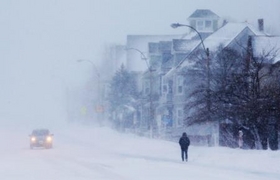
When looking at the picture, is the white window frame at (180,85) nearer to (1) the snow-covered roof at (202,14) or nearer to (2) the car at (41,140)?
(1) the snow-covered roof at (202,14)

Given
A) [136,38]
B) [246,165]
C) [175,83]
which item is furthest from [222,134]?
[136,38]

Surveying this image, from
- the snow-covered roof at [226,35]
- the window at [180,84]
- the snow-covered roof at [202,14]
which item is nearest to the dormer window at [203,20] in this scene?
the snow-covered roof at [202,14]

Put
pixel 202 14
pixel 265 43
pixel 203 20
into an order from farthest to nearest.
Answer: pixel 202 14 < pixel 203 20 < pixel 265 43

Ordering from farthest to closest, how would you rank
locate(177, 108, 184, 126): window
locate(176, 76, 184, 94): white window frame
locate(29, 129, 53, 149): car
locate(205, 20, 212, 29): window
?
locate(205, 20, 212, 29): window
locate(177, 108, 184, 126): window
locate(176, 76, 184, 94): white window frame
locate(29, 129, 53, 149): car

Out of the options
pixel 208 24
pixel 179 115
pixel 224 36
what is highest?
pixel 208 24

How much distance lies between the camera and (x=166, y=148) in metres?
41.7

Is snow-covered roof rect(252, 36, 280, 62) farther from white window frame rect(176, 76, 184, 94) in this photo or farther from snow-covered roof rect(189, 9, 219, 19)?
snow-covered roof rect(189, 9, 219, 19)

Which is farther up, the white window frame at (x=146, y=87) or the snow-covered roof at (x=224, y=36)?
the snow-covered roof at (x=224, y=36)

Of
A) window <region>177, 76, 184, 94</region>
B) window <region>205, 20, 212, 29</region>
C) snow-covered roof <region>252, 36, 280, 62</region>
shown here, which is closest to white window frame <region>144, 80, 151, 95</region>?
window <region>205, 20, 212, 29</region>

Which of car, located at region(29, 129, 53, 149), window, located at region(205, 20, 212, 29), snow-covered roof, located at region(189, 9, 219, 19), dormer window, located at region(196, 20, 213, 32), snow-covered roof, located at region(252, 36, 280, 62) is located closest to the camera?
car, located at region(29, 129, 53, 149)

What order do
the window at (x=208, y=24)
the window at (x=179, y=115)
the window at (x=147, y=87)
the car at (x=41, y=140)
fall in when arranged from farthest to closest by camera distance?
1. the window at (x=147, y=87)
2. the window at (x=208, y=24)
3. the window at (x=179, y=115)
4. the car at (x=41, y=140)

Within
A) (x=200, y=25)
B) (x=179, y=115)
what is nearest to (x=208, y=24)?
(x=200, y=25)

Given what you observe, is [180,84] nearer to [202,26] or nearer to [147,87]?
[202,26]

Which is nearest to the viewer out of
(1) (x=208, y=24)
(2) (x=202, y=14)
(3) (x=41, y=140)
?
(3) (x=41, y=140)
